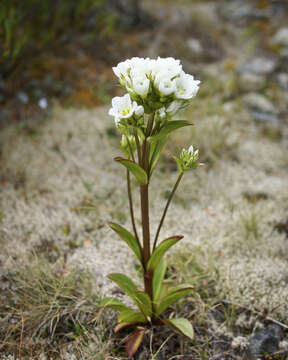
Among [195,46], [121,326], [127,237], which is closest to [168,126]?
[127,237]

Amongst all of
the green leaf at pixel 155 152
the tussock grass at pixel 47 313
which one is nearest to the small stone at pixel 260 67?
the green leaf at pixel 155 152

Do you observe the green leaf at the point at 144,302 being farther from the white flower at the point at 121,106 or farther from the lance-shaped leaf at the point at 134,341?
the white flower at the point at 121,106

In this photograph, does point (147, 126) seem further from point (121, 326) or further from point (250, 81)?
point (250, 81)

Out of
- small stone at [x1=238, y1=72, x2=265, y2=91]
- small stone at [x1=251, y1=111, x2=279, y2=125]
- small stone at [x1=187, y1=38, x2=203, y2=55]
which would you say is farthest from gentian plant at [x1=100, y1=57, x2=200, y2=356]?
small stone at [x1=187, y1=38, x2=203, y2=55]

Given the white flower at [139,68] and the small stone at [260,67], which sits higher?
the small stone at [260,67]

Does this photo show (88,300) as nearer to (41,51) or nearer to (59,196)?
(59,196)

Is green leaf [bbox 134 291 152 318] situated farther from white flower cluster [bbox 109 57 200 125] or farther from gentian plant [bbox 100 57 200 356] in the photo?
white flower cluster [bbox 109 57 200 125]

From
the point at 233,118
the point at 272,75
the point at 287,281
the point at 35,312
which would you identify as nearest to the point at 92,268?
the point at 35,312

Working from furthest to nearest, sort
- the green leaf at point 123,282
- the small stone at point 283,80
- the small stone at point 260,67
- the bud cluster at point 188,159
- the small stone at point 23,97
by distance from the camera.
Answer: the small stone at point 260,67 → the small stone at point 283,80 → the small stone at point 23,97 → the green leaf at point 123,282 → the bud cluster at point 188,159
